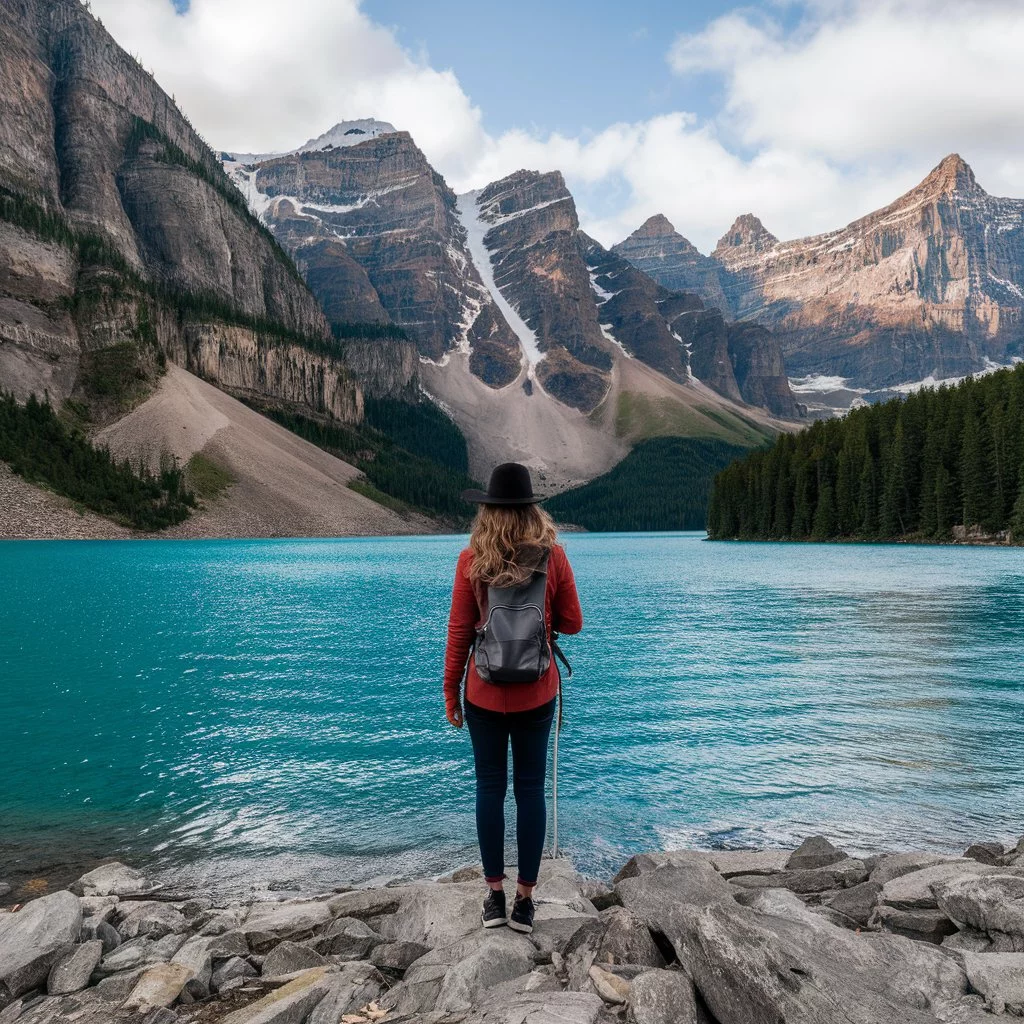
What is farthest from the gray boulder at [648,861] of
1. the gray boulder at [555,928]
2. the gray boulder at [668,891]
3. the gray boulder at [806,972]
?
the gray boulder at [806,972]

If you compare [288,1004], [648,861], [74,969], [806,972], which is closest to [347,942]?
[288,1004]

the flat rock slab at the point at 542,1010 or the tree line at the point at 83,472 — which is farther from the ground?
the tree line at the point at 83,472

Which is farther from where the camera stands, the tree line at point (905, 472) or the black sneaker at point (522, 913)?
the tree line at point (905, 472)

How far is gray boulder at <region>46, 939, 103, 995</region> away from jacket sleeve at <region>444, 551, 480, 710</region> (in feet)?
12.8

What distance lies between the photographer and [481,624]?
6652mm

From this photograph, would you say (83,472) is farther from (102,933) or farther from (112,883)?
(102,933)

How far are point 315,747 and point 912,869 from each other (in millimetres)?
11911

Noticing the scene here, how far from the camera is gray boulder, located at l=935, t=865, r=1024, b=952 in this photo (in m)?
6.11

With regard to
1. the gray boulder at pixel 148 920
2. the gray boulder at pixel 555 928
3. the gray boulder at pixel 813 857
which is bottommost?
the gray boulder at pixel 813 857

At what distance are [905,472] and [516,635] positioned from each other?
9977 centimetres

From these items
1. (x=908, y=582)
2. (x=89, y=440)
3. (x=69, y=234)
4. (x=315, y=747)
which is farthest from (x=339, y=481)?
(x=315, y=747)

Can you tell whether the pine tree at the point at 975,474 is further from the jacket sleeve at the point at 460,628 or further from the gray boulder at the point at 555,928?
the jacket sleeve at the point at 460,628

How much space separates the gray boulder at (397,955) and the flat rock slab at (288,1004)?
0.65 m

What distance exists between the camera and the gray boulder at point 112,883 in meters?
8.78
